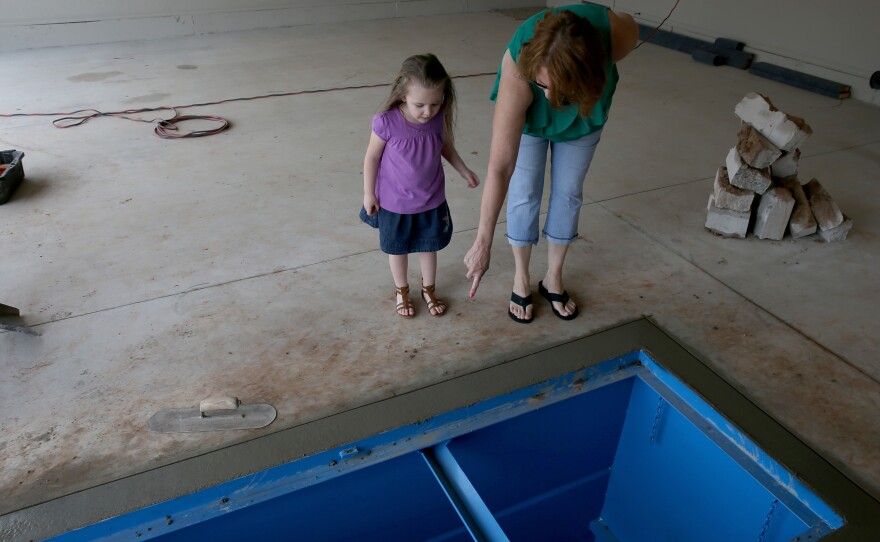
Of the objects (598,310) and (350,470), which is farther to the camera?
(598,310)

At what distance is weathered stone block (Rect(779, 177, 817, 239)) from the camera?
284 centimetres

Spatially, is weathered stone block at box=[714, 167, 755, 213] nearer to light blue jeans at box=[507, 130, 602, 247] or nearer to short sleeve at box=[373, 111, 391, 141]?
light blue jeans at box=[507, 130, 602, 247]

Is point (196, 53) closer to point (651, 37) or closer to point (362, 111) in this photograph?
point (362, 111)

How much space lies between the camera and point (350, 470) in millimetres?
1812

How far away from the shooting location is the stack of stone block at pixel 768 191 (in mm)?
2766

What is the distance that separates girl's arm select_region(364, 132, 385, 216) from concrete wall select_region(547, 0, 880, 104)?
169 inches

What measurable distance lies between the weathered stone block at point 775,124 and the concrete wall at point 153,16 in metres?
5.27

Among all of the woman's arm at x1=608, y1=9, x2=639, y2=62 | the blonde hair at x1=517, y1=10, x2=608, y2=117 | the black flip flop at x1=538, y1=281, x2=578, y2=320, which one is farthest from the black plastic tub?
the woman's arm at x1=608, y1=9, x2=639, y2=62

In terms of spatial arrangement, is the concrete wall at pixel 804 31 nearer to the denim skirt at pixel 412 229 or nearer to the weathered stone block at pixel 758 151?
the weathered stone block at pixel 758 151

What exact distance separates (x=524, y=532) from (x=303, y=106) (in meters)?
3.31

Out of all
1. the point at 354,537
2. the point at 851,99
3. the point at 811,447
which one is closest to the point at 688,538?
the point at 811,447

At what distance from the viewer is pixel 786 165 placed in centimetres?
284

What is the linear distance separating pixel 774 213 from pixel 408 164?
1765 millimetres

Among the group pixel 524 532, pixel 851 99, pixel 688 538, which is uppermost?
pixel 851 99
